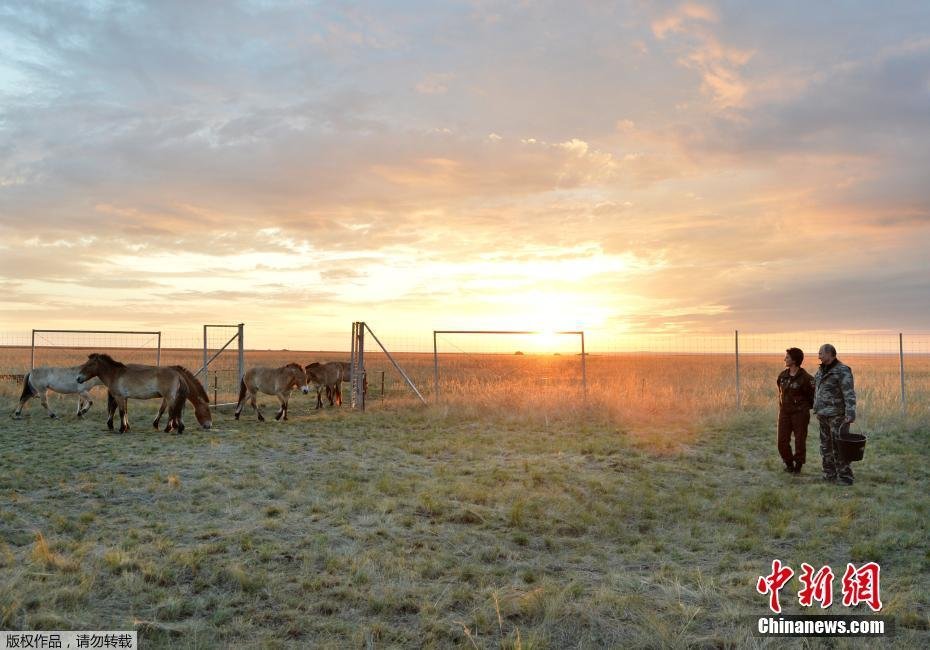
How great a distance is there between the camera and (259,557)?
6.07m

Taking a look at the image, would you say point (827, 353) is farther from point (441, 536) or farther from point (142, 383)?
point (142, 383)

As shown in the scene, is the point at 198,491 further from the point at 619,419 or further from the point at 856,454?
the point at 619,419

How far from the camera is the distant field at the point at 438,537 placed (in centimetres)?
483

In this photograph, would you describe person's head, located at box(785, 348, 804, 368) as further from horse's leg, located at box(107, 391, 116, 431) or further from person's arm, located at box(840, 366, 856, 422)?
horse's leg, located at box(107, 391, 116, 431)

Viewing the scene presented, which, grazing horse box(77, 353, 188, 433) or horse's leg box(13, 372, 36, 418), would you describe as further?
horse's leg box(13, 372, 36, 418)

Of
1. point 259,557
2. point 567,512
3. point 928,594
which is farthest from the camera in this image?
point 567,512

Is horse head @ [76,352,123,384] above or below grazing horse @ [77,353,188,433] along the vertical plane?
above

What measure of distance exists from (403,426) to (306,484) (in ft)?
21.1

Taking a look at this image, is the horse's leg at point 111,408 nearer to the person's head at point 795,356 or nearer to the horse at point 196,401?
the horse at point 196,401

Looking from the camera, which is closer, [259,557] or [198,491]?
[259,557]

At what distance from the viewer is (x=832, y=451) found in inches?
383

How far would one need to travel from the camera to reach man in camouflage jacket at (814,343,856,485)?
9.46 meters

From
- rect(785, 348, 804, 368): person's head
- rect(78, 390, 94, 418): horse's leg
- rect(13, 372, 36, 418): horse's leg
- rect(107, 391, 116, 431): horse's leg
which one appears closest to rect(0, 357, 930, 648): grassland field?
rect(107, 391, 116, 431): horse's leg

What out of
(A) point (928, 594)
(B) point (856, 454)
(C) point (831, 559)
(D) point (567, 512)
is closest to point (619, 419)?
(B) point (856, 454)
